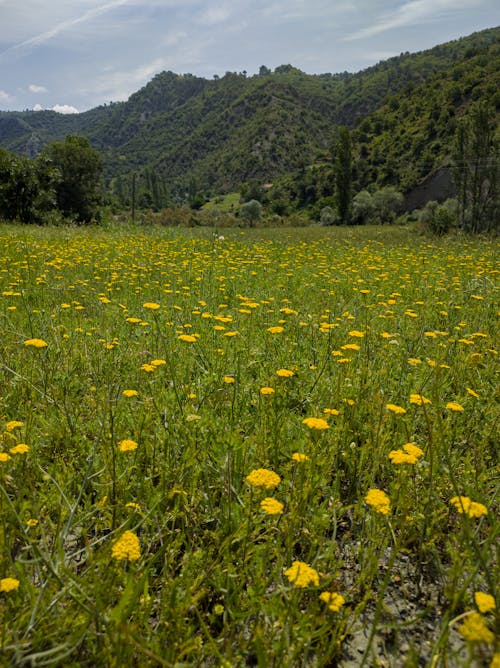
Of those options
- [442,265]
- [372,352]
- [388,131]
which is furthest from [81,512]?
[388,131]

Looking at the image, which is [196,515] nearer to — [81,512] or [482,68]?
[81,512]

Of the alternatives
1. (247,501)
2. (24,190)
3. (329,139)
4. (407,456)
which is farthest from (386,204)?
(329,139)

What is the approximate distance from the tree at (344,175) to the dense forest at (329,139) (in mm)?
1415

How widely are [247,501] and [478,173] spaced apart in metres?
23.3

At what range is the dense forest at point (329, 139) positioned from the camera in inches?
2361

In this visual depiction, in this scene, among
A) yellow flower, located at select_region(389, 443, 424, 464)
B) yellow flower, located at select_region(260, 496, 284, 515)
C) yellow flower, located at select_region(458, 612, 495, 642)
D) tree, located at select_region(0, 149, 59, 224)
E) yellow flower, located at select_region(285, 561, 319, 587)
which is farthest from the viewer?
tree, located at select_region(0, 149, 59, 224)

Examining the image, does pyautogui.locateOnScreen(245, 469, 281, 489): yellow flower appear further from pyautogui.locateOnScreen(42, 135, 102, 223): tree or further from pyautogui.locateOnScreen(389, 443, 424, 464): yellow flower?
pyautogui.locateOnScreen(42, 135, 102, 223): tree

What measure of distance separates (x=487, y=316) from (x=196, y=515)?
14.6 feet

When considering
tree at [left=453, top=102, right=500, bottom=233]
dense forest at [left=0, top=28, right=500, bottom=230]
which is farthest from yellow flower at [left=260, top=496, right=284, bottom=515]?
dense forest at [left=0, top=28, right=500, bottom=230]

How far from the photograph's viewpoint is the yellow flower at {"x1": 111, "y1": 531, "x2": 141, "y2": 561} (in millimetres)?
1204

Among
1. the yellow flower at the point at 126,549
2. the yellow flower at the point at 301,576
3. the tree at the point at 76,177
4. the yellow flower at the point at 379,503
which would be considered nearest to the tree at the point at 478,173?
the yellow flower at the point at 379,503

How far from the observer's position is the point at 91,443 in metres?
2.25

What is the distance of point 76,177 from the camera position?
34938 mm

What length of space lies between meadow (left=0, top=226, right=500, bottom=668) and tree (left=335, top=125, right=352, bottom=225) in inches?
1941
